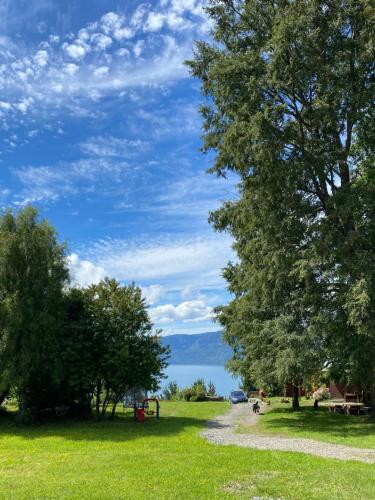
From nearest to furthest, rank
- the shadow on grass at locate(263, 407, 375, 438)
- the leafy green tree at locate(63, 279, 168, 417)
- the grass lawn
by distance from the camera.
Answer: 1. the grass lawn
2. the shadow on grass at locate(263, 407, 375, 438)
3. the leafy green tree at locate(63, 279, 168, 417)

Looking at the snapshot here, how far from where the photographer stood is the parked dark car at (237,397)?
40806mm

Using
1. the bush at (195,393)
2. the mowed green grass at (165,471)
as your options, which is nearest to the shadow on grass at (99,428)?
the mowed green grass at (165,471)

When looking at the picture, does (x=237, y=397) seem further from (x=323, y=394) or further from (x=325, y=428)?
(x=325, y=428)

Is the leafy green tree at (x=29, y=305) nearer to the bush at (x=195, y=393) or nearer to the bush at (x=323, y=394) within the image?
the bush at (x=195, y=393)

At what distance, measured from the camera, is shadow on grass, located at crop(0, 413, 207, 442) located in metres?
18.9

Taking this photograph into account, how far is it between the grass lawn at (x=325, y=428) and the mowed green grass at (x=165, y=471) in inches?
146

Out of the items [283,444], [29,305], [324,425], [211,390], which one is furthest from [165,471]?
[211,390]

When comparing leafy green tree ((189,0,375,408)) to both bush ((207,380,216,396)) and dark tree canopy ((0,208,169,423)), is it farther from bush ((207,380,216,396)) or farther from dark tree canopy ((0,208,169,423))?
bush ((207,380,216,396))

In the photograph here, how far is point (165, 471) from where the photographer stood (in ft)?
36.7

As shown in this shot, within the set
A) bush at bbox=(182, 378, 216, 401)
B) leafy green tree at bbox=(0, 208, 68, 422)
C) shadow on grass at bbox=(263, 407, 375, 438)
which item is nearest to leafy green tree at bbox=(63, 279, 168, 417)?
leafy green tree at bbox=(0, 208, 68, 422)

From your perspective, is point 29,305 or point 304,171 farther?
point 29,305

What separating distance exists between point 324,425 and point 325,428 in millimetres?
1216

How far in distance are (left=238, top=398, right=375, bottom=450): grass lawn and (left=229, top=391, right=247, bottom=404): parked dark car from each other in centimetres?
1541

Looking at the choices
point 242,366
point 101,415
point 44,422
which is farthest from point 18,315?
point 242,366
